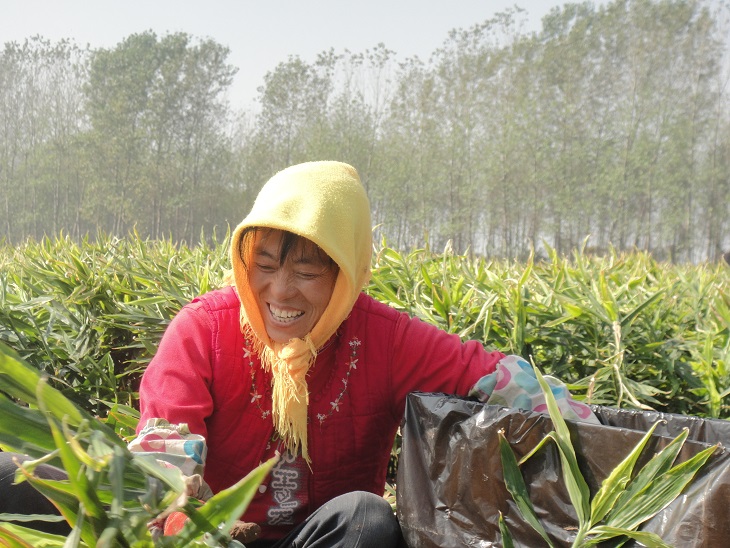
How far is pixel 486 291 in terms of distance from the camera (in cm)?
236

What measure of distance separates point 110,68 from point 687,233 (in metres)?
22.3

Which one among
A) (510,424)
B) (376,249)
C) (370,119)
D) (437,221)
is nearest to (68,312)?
(376,249)

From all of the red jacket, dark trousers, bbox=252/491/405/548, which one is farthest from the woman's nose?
dark trousers, bbox=252/491/405/548

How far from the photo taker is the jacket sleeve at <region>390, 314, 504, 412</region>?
5.04ft

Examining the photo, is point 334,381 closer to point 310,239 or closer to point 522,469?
point 310,239

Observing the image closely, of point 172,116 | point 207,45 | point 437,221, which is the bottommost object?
point 437,221

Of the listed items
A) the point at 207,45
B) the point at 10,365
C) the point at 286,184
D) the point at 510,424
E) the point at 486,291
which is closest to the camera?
the point at 10,365

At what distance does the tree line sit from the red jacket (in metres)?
23.4

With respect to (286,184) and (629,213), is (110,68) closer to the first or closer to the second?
(629,213)

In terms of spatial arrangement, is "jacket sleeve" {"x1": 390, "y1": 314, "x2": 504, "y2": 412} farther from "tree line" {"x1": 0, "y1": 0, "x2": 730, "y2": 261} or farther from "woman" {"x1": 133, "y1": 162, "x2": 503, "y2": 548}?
"tree line" {"x1": 0, "y1": 0, "x2": 730, "y2": 261}

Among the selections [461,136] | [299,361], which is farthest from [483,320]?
[461,136]

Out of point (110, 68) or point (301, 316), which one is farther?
point (110, 68)

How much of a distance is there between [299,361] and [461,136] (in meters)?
24.8

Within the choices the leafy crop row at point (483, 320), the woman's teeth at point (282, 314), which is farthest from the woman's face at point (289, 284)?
the leafy crop row at point (483, 320)
